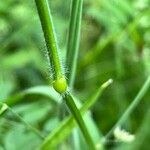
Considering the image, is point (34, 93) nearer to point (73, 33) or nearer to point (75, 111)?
point (73, 33)

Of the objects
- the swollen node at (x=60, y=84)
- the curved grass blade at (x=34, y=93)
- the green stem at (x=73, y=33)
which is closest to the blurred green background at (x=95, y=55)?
the curved grass blade at (x=34, y=93)

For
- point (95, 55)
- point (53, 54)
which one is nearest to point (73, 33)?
point (53, 54)

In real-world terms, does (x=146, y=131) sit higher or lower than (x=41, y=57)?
lower

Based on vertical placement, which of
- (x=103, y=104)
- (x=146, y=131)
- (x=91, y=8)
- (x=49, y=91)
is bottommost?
(x=146, y=131)

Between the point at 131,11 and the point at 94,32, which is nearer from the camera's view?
the point at 131,11

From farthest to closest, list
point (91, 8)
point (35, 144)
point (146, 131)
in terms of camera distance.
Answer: point (91, 8), point (146, 131), point (35, 144)

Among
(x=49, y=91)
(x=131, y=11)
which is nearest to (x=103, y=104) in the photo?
(x=131, y=11)

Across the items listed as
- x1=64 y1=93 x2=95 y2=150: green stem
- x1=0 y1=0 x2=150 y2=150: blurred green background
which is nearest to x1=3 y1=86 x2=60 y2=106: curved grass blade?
x1=0 y1=0 x2=150 y2=150: blurred green background

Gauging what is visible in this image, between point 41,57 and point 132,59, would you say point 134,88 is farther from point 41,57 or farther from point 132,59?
point 41,57
